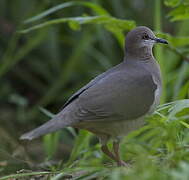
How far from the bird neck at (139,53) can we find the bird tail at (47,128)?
Result: 0.88m

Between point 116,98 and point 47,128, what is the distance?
19.8 inches

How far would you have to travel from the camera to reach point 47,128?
12.3ft

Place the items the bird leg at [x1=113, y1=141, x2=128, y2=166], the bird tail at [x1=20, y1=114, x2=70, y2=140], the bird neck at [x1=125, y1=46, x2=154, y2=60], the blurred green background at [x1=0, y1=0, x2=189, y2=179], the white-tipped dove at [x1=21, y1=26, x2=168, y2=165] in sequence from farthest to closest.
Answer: the blurred green background at [x1=0, y1=0, x2=189, y2=179] → the bird neck at [x1=125, y1=46, x2=154, y2=60] → the bird leg at [x1=113, y1=141, x2=128, y2=166] → the white-tipped dove at [x1=21, y1=26, x2=168, y2=165] → the bird tail at [x1=20, y1=114, x2=70, y2=140]

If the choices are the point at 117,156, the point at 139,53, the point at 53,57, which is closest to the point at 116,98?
the point at 117,156

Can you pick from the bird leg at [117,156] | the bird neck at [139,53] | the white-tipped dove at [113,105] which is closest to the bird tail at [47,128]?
the white-tipped dove at [113,105]

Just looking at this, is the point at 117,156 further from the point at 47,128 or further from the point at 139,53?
the point at 139,53

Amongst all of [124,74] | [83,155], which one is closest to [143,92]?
[124,74]

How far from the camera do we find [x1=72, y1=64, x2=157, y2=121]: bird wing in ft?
13.0

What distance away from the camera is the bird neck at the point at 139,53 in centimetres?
451

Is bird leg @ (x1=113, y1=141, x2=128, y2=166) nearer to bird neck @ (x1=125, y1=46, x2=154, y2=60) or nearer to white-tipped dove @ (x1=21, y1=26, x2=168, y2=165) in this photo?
white-tipped dove @ (x1=21, y1=26, x2=168, y2=165)

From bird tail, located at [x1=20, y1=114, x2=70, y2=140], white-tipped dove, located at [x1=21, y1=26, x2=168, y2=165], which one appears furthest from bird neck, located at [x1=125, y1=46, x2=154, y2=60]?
bird tail, located at [x1=20, y1=114, x2=70, y2=140]

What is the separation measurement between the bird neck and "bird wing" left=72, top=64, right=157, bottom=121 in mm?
387

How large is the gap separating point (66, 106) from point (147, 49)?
2.61ft

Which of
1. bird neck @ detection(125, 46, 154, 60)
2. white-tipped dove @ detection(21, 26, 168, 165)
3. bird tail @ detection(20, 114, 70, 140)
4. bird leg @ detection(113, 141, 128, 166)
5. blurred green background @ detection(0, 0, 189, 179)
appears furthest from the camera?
blurred green background @ detection(0, 0, 189, 179)
